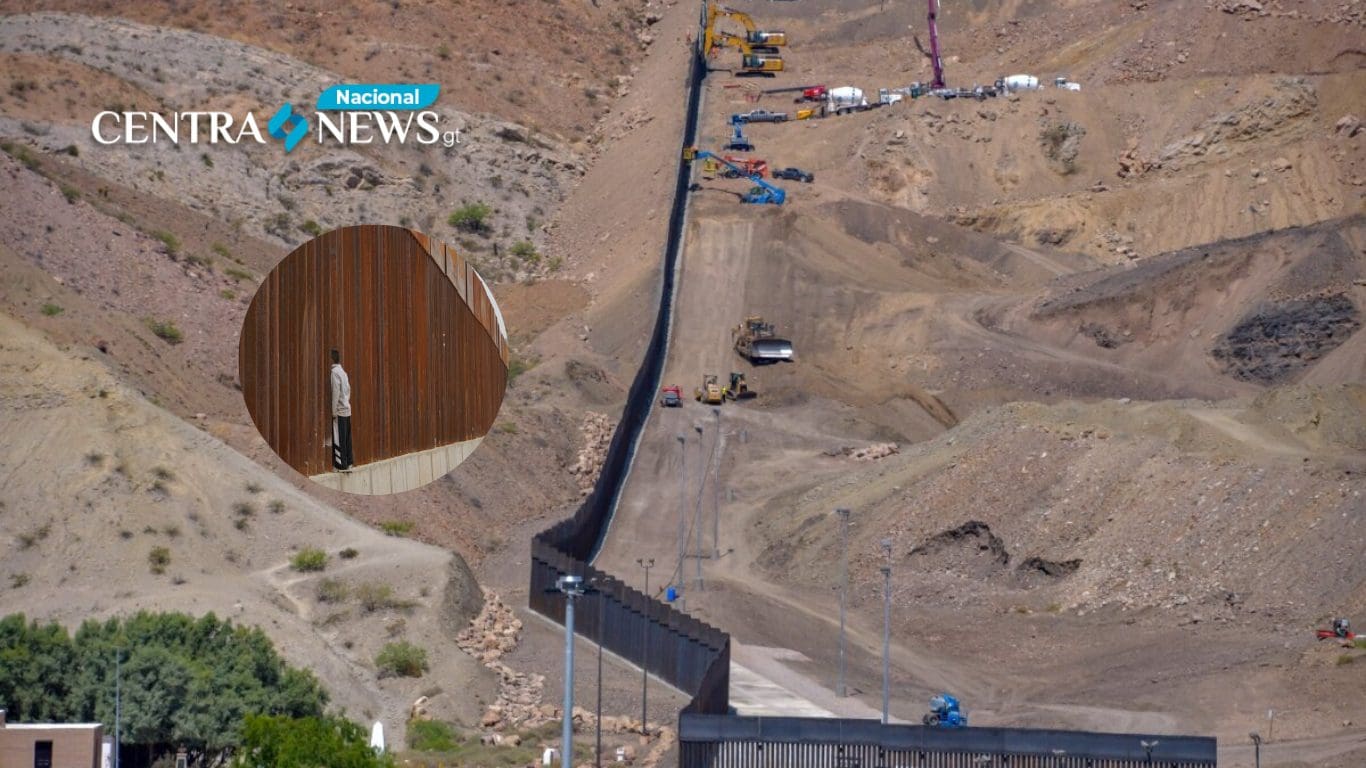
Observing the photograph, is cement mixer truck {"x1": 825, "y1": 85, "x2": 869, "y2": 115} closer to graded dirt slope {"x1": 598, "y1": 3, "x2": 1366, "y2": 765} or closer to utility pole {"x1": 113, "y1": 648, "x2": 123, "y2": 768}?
graded dirt slope {"x1": 598, "y1": 3, "x2": 1366, "y2": 765}

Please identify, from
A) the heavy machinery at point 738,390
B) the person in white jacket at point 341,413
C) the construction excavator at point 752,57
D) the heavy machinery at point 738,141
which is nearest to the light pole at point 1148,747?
the person in white jacket at point 341,413

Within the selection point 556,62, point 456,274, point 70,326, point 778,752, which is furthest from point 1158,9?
point 456,274

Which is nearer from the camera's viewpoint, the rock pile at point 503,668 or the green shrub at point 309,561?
the rock pile at point 503,668

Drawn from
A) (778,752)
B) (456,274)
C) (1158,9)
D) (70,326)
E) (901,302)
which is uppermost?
(1158,9)

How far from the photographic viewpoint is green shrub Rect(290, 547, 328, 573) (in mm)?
56906

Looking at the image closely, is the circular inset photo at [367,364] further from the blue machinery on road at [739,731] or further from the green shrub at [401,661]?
the green shrub at [401,661]

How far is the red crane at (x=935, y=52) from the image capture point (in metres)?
126

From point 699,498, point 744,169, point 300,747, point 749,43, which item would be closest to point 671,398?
point 699,498

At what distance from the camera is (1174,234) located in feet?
367

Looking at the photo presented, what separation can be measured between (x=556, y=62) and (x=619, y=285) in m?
34.4

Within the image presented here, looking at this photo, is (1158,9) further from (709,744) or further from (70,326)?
(709,744)

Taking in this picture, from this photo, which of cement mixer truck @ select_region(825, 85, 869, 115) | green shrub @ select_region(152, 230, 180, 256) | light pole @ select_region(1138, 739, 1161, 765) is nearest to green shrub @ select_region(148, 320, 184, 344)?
green shrub @ select_region(152, 230, 180, 256)

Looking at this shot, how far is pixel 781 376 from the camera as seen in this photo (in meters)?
93.8

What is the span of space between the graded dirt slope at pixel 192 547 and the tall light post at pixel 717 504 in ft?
52.4
